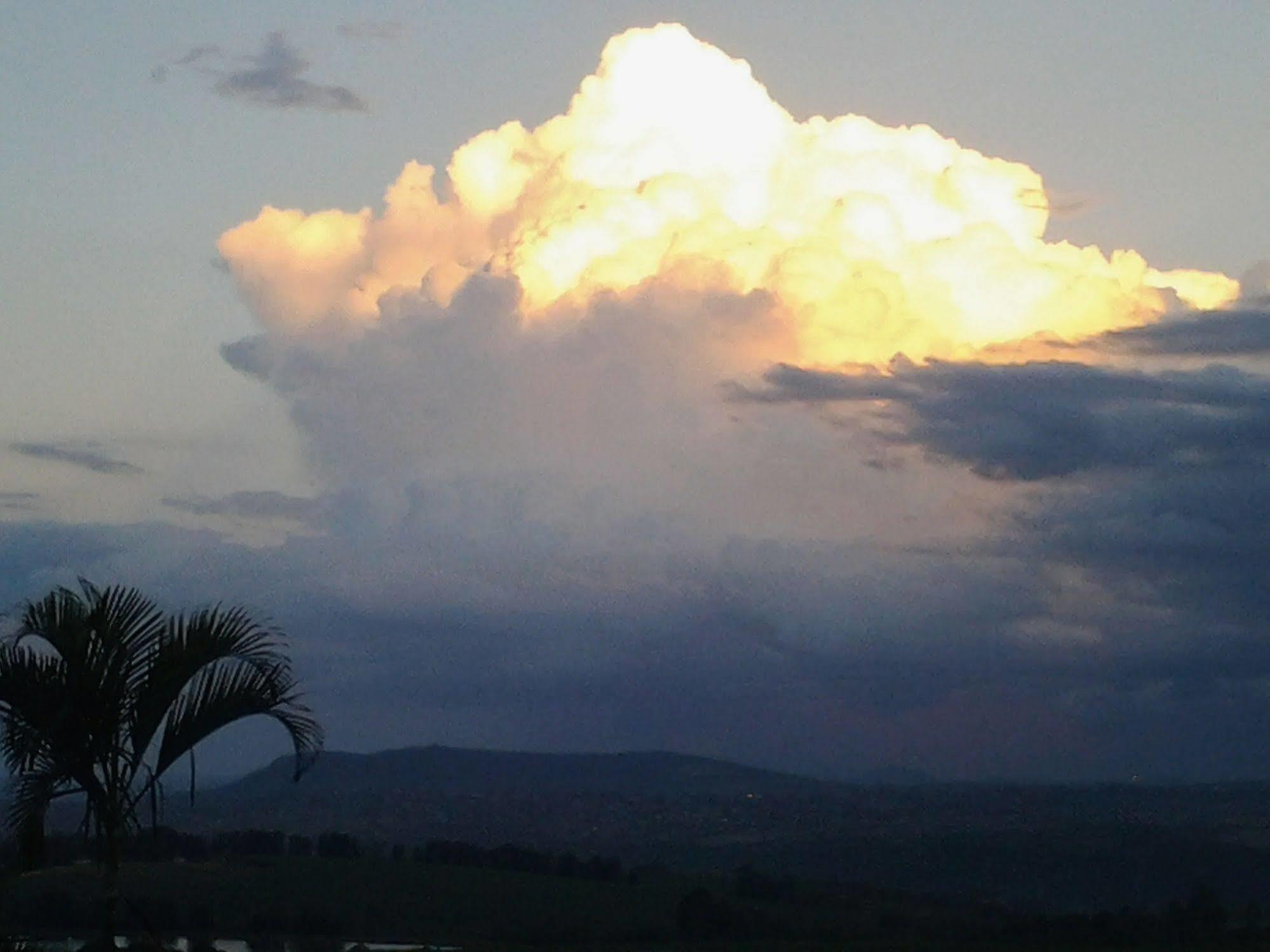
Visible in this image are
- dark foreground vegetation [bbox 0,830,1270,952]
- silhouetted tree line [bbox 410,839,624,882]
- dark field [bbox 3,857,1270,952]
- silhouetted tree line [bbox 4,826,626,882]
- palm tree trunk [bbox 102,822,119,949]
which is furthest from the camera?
silhouetted tree line [bbox 410,839,624,882]

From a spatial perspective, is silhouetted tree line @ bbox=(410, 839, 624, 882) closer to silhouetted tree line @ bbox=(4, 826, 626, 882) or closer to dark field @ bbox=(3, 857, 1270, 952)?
silhouetted tree line @ bbox=(4, 826, 626, 882)

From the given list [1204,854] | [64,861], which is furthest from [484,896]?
[64,861]

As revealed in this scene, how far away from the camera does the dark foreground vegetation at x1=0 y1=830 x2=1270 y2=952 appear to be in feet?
108

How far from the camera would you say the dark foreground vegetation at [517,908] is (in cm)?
3278

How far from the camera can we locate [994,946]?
30.1 m

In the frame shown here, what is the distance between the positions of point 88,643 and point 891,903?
5471cm

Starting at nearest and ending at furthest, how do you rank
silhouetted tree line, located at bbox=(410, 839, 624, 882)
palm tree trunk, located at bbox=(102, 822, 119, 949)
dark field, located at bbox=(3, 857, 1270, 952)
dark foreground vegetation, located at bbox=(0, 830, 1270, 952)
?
palm tree trunk, located at bbox=(102, 822, 119, 949) < dark field, located at bbox=(3, 857, 1270, 952) < dark foreground vegetation, located at bbox=(0, 830, 1270, 952) < silhouetted tree line, located at bbox=(410, 839, 624, 882)

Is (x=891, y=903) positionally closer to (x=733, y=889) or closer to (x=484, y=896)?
(x=733, y=889)

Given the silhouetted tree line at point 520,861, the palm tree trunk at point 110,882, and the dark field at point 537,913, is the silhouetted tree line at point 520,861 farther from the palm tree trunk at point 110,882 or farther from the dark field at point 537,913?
the palm tree trunk at point 110,882

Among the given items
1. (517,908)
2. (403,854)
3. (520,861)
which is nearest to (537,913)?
(517,908)

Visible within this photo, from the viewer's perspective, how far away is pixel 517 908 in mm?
64625

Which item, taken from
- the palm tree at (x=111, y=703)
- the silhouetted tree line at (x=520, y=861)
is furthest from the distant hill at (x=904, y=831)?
the silhouetted tree line at (x=520, y=861)

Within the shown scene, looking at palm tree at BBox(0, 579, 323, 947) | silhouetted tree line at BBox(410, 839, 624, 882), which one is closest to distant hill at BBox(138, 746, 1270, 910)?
palm tree at BBox(0, 579, 323, 947)

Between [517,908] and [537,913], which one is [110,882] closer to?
[537,913]
